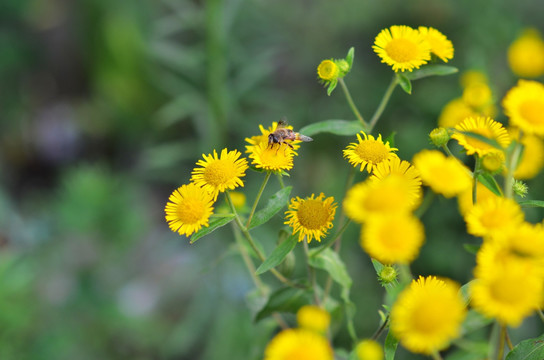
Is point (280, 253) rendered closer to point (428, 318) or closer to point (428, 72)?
point (428, 318)

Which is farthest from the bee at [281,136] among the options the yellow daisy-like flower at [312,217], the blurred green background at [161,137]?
the blurred green background at [161,137]

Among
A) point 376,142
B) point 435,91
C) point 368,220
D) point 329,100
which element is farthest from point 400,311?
point 329,100

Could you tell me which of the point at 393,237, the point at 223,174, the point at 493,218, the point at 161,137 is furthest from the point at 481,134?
the point at 161,137

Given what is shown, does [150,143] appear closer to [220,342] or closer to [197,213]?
Result: [220,342]

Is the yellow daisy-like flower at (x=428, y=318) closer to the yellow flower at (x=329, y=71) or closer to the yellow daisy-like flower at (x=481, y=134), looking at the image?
the yellow daisy-like flower at (x=481, y=134)

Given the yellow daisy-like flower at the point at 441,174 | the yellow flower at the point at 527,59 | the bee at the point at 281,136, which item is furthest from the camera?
the yellow flower at the point at 527,59
